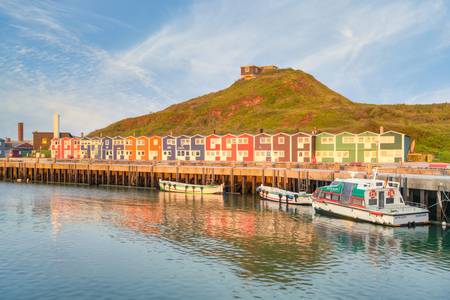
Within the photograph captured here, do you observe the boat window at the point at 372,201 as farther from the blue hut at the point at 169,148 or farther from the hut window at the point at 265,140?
the blue hut at the point at 169,148

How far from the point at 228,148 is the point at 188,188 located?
1015 inches

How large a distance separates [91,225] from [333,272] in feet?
89.8

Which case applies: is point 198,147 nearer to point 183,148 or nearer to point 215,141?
point 183,148

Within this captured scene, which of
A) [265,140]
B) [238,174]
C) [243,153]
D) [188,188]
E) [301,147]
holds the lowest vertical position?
[188,188]

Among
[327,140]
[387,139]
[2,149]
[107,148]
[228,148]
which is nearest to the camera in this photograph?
[387,139]

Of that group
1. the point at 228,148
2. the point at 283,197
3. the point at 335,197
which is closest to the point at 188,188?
the point at 283,197

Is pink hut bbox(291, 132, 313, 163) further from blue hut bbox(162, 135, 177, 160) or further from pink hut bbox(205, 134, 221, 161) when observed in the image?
blue hut bbox(162, 135, 177, 160)

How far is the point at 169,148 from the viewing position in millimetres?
110500

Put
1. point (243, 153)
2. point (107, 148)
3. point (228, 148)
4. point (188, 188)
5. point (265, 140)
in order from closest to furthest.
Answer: point (188, 188)
point (265, 140)
point (243, 153)
point (228, 148)
point (107, 148)

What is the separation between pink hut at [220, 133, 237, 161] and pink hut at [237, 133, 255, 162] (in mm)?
1078

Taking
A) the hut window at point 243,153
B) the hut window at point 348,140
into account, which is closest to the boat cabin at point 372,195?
the hut window at point 348,140

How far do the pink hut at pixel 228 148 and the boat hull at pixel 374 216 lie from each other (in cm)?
4852

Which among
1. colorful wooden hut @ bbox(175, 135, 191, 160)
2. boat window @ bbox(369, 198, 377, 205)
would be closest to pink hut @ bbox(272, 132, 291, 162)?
colorful wooden hut @ bbox(175, 135, 191, 160)

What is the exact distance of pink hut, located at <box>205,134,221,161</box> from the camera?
4048 inches
